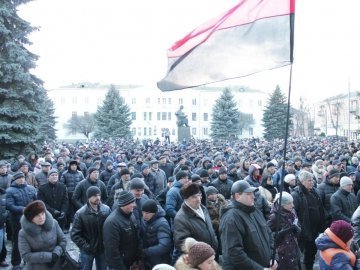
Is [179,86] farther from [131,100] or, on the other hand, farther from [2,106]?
[131,100]

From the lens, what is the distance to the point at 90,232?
5652mm

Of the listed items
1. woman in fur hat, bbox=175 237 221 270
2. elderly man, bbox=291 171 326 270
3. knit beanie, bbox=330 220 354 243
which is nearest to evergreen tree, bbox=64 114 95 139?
elderly man, bbox=291 171 326 270

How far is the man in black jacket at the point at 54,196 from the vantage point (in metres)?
7.90

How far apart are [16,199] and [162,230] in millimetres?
3733

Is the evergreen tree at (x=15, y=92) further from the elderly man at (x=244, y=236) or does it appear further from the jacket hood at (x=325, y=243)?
the jacket hood at (x=325, y=243)

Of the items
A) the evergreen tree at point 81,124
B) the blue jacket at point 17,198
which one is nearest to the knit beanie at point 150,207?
the blue jacket at point 17,198

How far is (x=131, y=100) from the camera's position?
268 ft

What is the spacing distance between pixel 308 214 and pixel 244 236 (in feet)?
9.03

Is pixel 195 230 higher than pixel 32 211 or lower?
lower

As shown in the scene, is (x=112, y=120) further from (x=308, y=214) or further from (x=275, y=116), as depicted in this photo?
(x=308, y=214)

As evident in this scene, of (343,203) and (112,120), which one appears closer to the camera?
(343,203)

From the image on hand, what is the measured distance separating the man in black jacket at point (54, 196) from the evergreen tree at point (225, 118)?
1710 inches

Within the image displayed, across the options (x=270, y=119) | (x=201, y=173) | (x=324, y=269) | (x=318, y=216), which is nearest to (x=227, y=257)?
(x=324, y=269)

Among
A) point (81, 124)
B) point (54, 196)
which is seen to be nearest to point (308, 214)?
point (54, 196)
